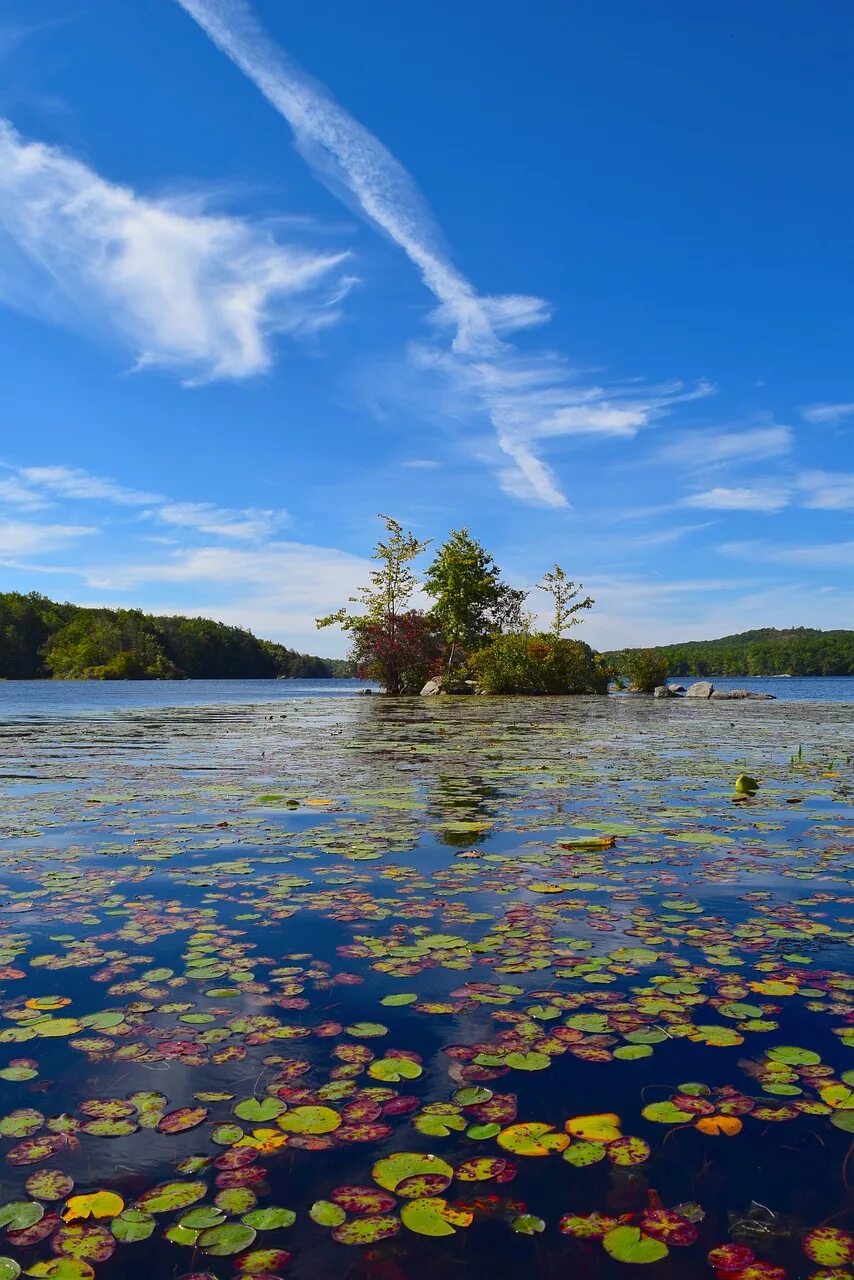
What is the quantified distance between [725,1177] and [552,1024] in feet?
3.52

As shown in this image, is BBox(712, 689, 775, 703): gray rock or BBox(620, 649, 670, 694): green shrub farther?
BBox(620, 649, 670, 694): green shrub

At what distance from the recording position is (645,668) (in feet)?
155

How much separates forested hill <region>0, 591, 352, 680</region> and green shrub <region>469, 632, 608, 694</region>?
71.5 metres

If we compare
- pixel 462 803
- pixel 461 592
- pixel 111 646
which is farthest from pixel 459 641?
pixel 111 646

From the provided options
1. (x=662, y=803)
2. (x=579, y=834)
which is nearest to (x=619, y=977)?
(x=579, y=834)

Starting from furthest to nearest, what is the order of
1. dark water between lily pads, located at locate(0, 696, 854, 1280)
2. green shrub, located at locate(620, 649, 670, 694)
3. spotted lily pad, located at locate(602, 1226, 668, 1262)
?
green shrub, located at locate(620, 649, 670, 694) → dark water between lily pads, located at locate(0, 696, 854, 1280) → spotted lily pad, located at locate(602, 1226, 668, 1262)

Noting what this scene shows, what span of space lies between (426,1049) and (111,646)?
110795 millimetres

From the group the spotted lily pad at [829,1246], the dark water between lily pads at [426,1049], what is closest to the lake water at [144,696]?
the dark water between lily pads at [426,1049]

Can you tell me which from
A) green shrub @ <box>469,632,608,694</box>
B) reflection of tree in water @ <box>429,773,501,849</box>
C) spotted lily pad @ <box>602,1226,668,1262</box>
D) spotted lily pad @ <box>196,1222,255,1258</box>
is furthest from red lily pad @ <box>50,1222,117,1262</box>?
green shrub @ <box>469,632,608,694</box>

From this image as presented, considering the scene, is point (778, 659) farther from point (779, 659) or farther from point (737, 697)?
point (737, 697)

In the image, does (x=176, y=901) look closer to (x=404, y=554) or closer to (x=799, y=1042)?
(x=799, y=1042)

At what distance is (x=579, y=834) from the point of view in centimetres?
736

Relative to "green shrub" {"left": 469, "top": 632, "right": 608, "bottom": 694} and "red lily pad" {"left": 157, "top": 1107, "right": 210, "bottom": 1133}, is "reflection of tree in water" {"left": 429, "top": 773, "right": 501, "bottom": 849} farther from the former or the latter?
"green shrub" {"left": 469, "top": 632, "right": 608, "bottom": 694}

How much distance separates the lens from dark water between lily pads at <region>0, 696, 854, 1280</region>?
7.23ft
